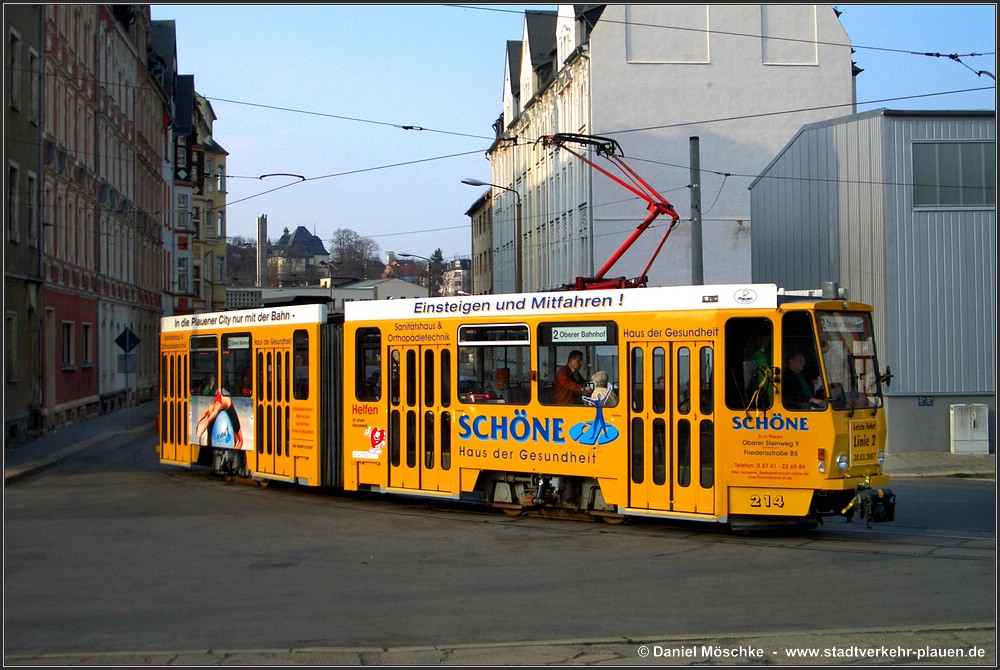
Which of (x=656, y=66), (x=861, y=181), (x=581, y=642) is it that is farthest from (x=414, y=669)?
(x=656, y=66)

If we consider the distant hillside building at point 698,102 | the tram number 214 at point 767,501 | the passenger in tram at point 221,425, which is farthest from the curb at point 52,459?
the distant hillside building at point 698,102

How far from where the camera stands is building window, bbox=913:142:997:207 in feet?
79.1

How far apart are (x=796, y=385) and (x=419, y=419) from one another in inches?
212

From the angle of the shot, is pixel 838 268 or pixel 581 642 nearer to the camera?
pixel 581 642

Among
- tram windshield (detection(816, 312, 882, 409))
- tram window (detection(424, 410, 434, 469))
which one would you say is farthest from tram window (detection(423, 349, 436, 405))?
tram windshield (detection(816, 312, 882, 409))

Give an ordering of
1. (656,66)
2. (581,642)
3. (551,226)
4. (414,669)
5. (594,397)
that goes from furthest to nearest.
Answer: (551,226) → (656,66) → (594,397) → (581,642) → (414,669)

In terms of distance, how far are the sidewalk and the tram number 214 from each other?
9.40 m

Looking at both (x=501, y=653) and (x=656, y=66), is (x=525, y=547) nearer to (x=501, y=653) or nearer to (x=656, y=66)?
(x=501, y=653)

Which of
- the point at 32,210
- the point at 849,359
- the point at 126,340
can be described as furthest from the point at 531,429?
the point at 32,210

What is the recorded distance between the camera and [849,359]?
12.0 m

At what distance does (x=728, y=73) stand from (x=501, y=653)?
39517mm

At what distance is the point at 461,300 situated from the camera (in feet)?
47.6

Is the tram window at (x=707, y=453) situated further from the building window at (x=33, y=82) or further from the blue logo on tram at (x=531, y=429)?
the building window at (x=33, y=82)

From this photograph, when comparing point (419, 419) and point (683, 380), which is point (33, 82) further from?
point (683, 380)
